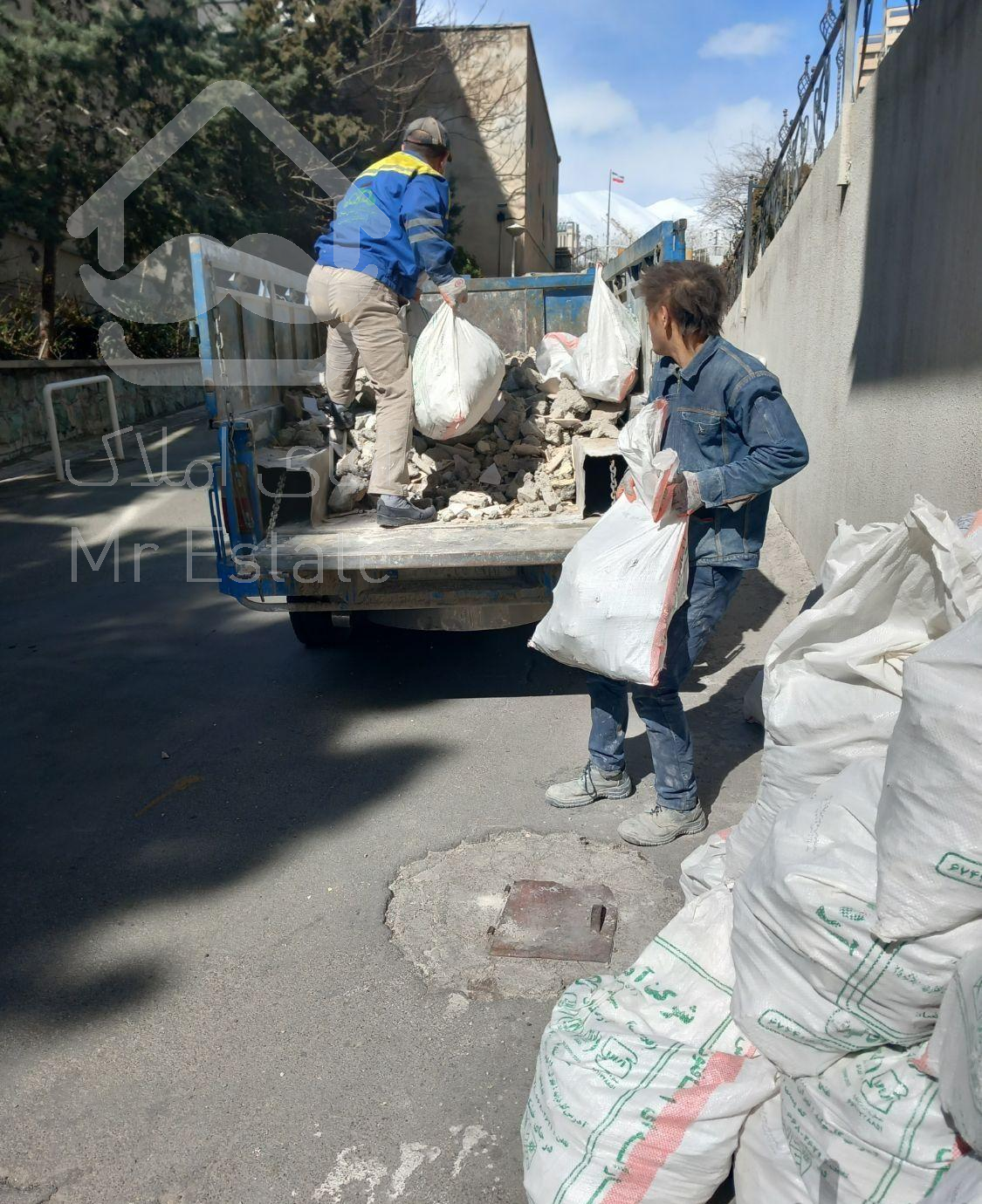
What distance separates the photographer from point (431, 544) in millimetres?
4102

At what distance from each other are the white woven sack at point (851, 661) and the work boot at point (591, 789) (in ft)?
3.35

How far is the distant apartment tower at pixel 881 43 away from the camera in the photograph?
4.59 meters

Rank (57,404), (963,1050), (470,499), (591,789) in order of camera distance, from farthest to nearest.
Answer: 1. (57,404)
2. (470,499)
3. (591,789)
4. (963,1050)

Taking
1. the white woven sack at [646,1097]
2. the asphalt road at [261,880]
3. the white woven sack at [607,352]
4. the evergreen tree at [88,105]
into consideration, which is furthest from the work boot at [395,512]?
the evergreen tree at [88,105]

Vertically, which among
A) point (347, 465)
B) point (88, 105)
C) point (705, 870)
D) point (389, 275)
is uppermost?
point (88, 105)

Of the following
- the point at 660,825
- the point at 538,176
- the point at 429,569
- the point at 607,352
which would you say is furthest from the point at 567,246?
the point at 660,825

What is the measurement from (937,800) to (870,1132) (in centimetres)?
57

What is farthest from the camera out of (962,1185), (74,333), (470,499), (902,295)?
(74,333)

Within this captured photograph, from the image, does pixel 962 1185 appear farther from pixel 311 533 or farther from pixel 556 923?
pixel 311 533

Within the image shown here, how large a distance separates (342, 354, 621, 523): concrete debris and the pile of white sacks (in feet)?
8.70

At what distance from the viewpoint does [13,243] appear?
13.5 metres

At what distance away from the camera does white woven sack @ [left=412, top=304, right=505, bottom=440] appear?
441 cm

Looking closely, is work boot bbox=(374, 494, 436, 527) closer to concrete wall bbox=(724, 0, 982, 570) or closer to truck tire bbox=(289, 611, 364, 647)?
truck tire bbox=(289, 611, 364, 647)

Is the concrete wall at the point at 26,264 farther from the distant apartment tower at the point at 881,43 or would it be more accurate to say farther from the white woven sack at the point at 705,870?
the white woven sack at the point at 705,870
